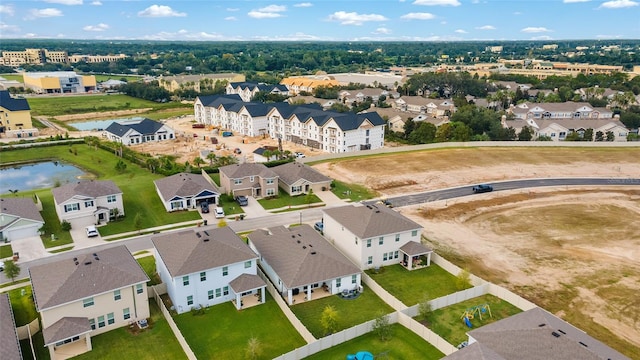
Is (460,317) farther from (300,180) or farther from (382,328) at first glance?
(300,180)

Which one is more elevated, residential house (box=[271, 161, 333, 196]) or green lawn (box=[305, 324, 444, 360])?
residential house (box=[271, 161, 333, 196])

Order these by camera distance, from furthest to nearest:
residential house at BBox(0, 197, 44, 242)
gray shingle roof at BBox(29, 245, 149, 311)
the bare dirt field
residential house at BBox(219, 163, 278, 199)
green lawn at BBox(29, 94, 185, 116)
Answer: green lawn at BBox(29, 94, 185, 116) < residential house at BBox(219, 163, 278, 199) < residential house at BBox(0, 197, 44, 242) < the bare dirt field < gray shingle roof at BBox(29, 245, 149, 311)

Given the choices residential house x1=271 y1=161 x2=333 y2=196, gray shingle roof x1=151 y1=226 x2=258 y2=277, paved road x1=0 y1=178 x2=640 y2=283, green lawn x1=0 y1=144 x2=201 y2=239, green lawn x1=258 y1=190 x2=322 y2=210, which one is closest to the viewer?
gray shingle roof x1=151 y1=226 x2=258 y2=277

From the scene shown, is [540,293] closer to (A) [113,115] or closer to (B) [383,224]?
(B) [383,224]

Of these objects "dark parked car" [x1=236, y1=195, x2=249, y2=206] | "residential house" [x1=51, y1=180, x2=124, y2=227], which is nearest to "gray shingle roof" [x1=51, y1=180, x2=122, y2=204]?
"residential house" [x1=51, y1=180, x2=124, y2=227]

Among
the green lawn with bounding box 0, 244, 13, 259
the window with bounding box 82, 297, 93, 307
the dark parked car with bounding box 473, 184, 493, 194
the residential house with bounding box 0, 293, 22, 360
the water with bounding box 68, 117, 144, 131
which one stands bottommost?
the green lawn with bounding box 0, 244, 13, 259

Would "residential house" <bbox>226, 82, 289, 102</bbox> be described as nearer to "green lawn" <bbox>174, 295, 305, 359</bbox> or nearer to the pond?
the pond

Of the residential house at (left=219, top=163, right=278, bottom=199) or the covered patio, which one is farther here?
the residential house at (left=219, top=163, right=278, bottom=199)
